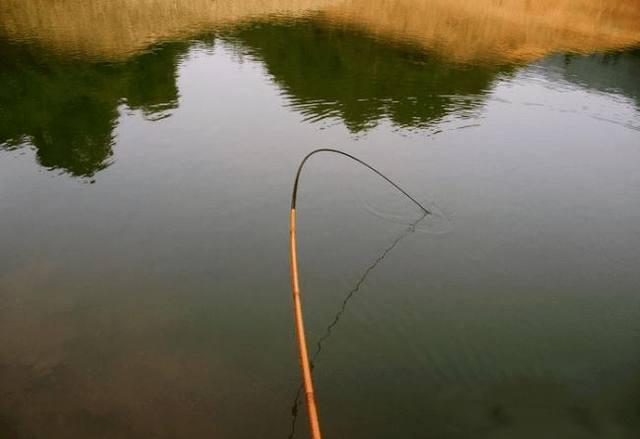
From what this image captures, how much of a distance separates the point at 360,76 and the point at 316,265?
51.3 feet

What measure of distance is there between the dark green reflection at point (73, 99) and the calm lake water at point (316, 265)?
0.44 ft

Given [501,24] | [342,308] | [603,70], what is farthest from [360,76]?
[501,24]

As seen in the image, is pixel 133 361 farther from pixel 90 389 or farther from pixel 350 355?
pixel 350 355

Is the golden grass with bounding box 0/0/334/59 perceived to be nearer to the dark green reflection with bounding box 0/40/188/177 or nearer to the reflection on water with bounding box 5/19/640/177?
the reflection on water with bounding box 5/19/640/177

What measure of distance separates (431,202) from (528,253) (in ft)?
8.99

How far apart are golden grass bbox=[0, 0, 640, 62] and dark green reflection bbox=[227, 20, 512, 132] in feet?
9.50

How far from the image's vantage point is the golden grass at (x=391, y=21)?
27.6 m

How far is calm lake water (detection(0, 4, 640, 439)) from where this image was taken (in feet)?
22.0

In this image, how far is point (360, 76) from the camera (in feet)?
75.5

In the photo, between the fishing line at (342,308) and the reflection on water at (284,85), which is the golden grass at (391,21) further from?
the fishing line at (342,308)

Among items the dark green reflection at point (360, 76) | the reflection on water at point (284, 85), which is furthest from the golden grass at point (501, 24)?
the dark green reflection at point (360, 76)

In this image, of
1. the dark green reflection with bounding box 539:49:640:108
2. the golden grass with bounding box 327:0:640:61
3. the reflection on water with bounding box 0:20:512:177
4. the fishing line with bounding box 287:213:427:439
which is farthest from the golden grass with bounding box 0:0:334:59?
the fishing line with bounding box 287:213:427:439

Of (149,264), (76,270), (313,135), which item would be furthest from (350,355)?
(313,135)

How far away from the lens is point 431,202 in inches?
479
